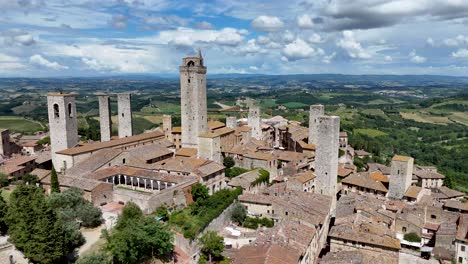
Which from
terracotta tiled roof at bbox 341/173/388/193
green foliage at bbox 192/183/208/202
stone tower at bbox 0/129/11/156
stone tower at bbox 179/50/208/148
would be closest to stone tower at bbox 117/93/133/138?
stone tower at bbox 179/50/208/148

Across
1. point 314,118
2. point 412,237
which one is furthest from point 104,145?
point 412,237

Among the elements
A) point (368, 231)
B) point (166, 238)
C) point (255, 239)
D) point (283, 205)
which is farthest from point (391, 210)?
point (166, 238)

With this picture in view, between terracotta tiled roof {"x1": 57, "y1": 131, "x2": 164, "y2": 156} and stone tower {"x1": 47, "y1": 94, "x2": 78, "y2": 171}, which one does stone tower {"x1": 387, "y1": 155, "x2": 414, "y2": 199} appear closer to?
terracotta tiled roof {"x1": 57, "y1": 131, "x2": 164, "y2": 156}

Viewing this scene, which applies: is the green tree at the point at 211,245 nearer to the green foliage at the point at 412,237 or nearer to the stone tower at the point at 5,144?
the green foliage at the point at 412,237

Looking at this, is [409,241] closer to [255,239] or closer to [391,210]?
[391,210]

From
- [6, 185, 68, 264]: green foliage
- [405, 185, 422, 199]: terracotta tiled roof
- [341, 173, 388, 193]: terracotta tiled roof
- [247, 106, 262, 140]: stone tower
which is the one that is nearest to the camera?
[6, 185, 68, 264]: green foliage
